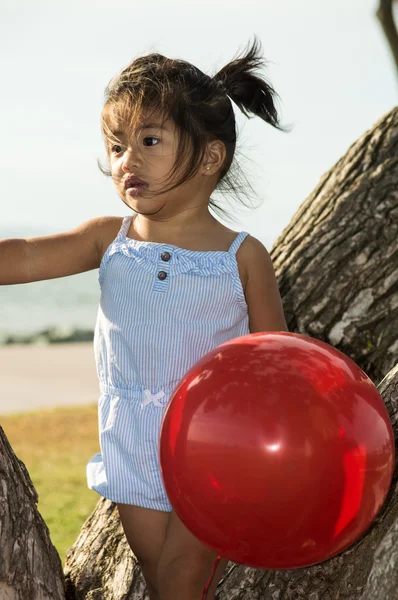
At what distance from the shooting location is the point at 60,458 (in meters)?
7.06

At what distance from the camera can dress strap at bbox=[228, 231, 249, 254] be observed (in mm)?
2424

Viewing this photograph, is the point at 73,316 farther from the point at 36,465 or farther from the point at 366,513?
the point at 366,513

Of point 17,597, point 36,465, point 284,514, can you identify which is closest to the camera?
point 284,514

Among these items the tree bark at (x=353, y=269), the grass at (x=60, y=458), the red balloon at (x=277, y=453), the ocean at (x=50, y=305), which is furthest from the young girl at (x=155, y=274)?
the ocean at (x=50, y=305)

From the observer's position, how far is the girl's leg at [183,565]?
87.8 inches

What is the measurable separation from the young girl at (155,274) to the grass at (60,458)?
2914 millimetres

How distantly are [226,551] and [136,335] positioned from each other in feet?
A: 2.46

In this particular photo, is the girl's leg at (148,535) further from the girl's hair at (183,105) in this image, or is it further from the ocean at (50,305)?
the ocean at (50,305)

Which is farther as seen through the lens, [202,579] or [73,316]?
[73,316]

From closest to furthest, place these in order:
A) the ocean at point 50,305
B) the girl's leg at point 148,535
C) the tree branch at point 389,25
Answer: the girl's leg at point 148,535, the tree branch at point 389,25, the ocean at point 50,305

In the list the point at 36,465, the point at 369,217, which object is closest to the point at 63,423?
the point at 36,465

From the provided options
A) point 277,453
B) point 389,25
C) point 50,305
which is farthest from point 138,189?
point 50,305

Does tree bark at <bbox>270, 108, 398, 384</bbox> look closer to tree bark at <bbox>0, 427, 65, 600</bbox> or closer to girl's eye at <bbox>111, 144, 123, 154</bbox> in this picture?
girl's eye at <bbox>111, 144, 123, 154</bbox>

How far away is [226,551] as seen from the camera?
187cm
